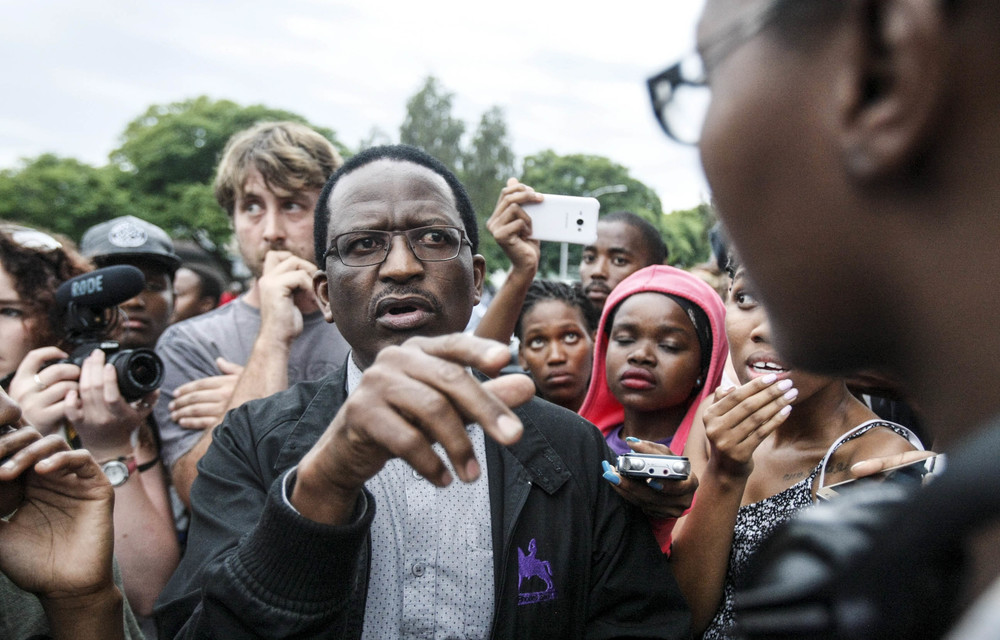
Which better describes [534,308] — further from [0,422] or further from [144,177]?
[144,177]

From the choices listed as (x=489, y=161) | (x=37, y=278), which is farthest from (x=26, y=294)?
(x=489, y=161)

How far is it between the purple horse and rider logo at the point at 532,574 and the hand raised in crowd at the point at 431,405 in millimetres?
657

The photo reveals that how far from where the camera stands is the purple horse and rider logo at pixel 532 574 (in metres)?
1.87

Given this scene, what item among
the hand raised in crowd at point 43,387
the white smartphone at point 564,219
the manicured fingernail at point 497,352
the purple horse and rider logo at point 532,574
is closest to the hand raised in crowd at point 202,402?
the hand raised in crowd at point 43,387

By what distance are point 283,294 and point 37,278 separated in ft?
3.13

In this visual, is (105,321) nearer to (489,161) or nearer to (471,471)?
(471,471)

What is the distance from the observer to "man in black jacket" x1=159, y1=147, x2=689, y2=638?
4.34ft

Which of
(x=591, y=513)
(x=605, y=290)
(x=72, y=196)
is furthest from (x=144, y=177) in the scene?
(x=591, y=513)

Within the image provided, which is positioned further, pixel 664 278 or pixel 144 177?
pixel 144 177

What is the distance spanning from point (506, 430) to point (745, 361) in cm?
186

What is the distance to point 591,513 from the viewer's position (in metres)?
2.05

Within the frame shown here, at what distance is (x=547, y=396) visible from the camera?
14.4 ft

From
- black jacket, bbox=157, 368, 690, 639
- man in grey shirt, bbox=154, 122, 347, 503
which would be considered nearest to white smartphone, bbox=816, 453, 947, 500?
black jacket, bbox=157, 368, 690, 639

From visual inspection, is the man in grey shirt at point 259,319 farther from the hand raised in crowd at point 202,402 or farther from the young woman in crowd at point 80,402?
the young woman in crowd at point 80,402
